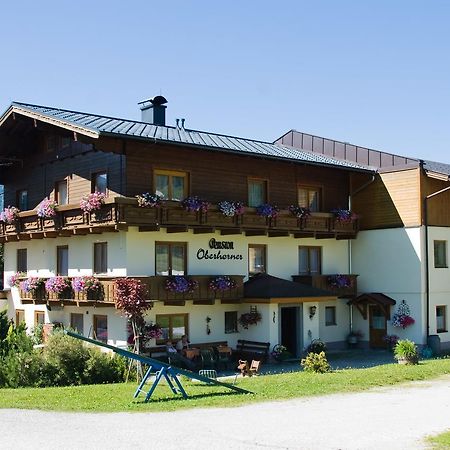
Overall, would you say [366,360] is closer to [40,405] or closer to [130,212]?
[130,212]

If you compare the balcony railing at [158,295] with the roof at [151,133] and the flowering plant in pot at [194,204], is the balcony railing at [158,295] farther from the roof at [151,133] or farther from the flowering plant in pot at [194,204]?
the roof at [151,133]

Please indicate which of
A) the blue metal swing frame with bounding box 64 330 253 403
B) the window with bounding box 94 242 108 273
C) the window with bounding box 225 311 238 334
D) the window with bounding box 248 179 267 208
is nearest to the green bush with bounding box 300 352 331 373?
the blue metal swing frame with bounding box 64 330 253 403

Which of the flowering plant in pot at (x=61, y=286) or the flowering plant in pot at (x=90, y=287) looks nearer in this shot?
the flowering plant in pot at (x=90, y=287)

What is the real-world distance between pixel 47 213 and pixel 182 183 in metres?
5.09

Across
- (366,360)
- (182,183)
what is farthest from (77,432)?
(366,360)

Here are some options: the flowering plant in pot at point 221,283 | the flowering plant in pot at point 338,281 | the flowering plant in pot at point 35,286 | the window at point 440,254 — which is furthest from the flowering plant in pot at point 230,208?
the window at point 440,254

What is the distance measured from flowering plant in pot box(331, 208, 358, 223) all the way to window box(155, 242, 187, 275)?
7.43 m

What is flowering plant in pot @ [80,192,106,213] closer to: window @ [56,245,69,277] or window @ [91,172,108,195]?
window @ [91,172,108,195]

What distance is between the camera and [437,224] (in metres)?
30.8

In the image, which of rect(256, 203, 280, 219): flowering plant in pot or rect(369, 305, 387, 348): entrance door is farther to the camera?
rect(369, 305, 387, 348): entrance door

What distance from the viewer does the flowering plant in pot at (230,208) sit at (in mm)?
26359

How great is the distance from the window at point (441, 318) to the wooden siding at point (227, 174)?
6015 mm

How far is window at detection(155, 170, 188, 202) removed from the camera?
26125mm

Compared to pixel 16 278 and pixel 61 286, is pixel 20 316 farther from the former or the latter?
pixel 61 286
